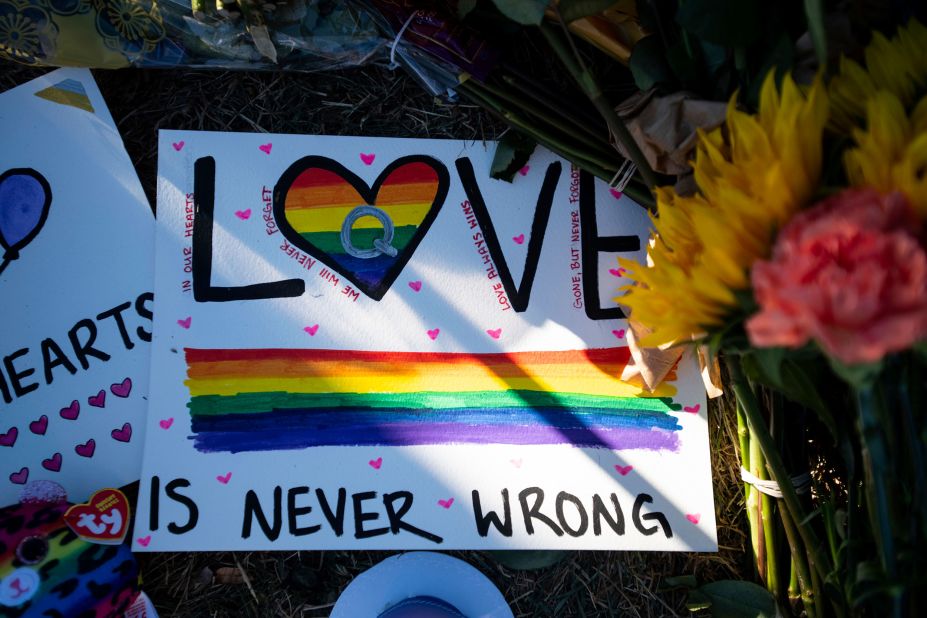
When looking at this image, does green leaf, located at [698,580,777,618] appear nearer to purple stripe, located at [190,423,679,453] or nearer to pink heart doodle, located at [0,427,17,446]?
purple stripe, located at [190,423,679,453]

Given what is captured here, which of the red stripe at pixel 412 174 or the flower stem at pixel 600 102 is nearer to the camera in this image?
the flower stem at pixel 600 102

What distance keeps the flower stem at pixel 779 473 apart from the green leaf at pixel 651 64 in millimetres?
356

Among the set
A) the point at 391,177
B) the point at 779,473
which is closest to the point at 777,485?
the point at 779,473

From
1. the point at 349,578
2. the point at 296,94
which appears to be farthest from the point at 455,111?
the point at 349,578

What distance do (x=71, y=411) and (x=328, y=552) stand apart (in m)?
0.40

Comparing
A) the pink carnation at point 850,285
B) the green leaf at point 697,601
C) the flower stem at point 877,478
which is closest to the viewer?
the pink carnation at point 850,285

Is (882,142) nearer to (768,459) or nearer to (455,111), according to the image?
(768,459)

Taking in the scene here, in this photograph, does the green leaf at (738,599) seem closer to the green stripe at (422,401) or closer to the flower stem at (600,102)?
the green stripe at (422,401)

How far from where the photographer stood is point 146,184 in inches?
41.8

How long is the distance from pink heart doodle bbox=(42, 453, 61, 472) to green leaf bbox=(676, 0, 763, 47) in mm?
948

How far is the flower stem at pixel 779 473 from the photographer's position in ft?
2.64

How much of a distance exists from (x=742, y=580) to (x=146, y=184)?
0.99 meters

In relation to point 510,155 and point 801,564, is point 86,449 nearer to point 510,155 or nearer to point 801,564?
point 510,155

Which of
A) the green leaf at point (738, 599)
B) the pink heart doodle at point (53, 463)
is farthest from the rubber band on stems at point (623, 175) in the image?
the pink heart doodle at point (53, 463)
